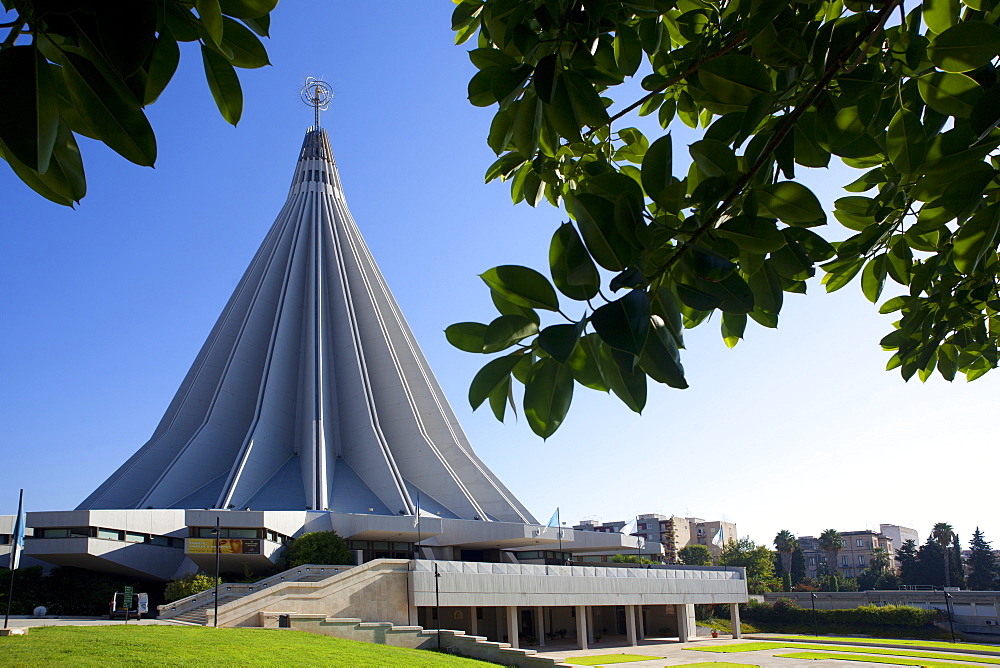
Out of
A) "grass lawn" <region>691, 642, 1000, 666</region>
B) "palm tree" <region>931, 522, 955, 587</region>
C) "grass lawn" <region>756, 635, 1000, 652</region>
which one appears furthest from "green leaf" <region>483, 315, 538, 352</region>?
"palm tree" <region>931, 522, 955, 587</region>

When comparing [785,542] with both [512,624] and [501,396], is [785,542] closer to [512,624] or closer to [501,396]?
[512,624]

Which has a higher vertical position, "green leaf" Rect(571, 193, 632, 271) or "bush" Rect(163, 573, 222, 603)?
"green leaf" Rect(571, 193, 632, 271)

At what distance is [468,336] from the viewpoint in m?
1.34

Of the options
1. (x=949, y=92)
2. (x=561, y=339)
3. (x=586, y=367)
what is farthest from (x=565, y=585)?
(x=561, y=339)

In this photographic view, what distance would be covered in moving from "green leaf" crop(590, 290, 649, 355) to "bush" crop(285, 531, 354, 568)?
2653 cm

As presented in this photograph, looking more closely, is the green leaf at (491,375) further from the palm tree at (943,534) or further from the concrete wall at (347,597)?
the palm tree at (943,534)

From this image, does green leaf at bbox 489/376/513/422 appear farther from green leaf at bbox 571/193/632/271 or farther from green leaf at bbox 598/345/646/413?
green leaf at bbox 571/193/632/271

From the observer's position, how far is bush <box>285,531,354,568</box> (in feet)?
84.4

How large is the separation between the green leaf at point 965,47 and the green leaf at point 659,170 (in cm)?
61

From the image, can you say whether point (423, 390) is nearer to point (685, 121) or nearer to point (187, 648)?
point (187, 648)

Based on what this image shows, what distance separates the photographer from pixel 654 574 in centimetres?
2914

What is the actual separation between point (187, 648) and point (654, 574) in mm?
20964

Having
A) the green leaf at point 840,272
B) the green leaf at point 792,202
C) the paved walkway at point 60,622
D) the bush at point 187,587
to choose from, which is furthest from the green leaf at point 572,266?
the bush at point 187,587

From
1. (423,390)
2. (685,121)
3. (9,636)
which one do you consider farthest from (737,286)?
(423,390)
